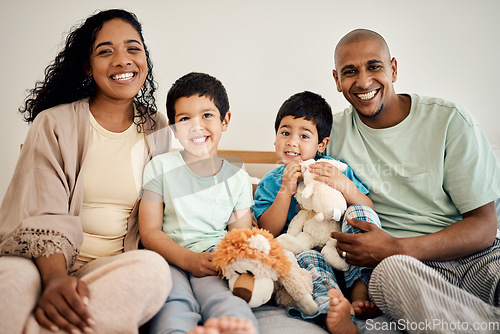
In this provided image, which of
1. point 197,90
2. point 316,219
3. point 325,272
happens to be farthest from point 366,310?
point 197,90

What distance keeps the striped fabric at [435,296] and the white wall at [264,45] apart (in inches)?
50.4

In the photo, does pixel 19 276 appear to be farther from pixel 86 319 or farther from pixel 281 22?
pixel 281 22

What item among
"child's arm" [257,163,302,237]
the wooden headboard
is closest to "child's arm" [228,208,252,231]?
"child's arm" [257,163,302,237]

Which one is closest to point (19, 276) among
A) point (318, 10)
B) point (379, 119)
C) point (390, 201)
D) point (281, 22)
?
point (390, 201)

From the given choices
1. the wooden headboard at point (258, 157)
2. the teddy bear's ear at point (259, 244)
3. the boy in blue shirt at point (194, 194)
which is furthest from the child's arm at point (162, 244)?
the wooden headboard at point (258, 157)

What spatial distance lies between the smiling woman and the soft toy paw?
0.18 meters

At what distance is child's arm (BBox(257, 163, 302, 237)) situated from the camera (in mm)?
1355

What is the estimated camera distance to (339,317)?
940 millimetres

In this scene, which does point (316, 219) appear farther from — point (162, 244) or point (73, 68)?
point (73, 68)

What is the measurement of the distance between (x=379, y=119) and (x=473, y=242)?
558 millimetres

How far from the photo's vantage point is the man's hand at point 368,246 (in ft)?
3.70

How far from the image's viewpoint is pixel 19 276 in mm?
816

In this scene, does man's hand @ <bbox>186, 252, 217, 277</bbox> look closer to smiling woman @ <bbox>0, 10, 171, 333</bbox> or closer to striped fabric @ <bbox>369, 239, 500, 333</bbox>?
smiling woman @ <bbox>0, 10, 171, 333</bbox>

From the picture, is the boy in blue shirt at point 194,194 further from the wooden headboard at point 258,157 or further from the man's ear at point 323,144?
the wooden headboard at point 258,157
